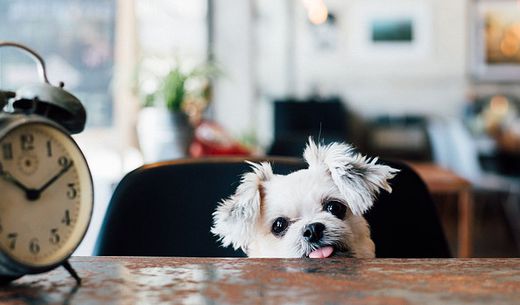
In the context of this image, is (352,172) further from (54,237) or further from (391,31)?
(391,31)

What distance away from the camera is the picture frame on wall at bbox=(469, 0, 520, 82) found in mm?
7238

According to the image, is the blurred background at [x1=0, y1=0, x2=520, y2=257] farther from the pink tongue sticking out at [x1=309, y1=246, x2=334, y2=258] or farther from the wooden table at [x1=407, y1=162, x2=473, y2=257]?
the pink tongue sticking out at [x1=309, y1=246, x2=334, y2=258]

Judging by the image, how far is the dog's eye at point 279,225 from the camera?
88 cm

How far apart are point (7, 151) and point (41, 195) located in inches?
2.1

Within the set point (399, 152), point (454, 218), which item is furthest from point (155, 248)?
point (399, 152)

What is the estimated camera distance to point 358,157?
2.86ft

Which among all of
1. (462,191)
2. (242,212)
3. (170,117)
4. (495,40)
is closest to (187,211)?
(242,212)

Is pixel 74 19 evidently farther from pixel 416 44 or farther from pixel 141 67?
pixel 416 44

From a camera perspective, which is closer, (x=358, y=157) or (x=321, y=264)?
(x=321, y=264)

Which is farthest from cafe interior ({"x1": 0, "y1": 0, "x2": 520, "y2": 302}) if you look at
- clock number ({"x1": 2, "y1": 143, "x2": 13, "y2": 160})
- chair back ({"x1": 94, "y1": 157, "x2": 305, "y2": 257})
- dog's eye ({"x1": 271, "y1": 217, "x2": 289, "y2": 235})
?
clock number ({"x1": 2, "y1": 143, "x2": 13, "y2": 160})

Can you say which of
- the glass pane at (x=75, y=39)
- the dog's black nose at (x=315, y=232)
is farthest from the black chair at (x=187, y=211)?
the glass pane at (x=75, y=39)

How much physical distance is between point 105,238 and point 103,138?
2.62m

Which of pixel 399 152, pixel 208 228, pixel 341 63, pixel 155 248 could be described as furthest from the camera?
pixel 341 63

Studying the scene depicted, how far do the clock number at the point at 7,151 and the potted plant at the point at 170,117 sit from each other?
2396mm
